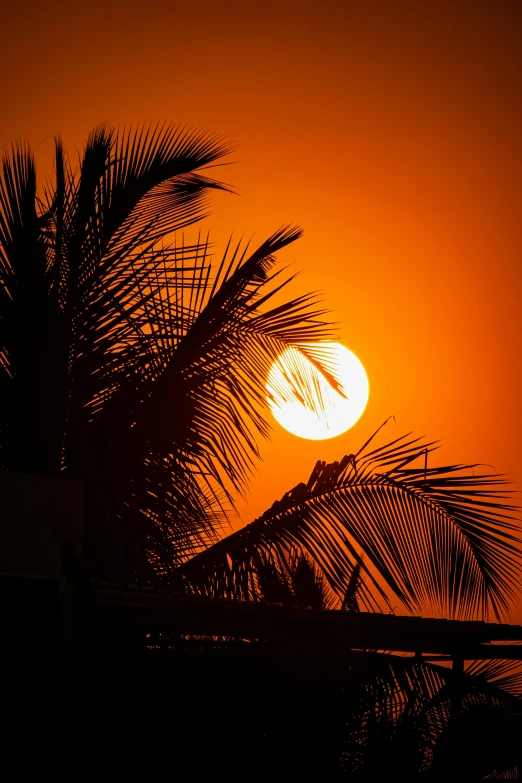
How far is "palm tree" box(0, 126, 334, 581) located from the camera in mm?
5645

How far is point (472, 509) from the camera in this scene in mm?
5957

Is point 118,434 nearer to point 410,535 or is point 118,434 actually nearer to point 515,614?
point 410,535

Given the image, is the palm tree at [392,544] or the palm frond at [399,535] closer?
the palm tree at [392,544]

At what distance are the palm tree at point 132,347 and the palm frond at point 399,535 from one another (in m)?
0.34

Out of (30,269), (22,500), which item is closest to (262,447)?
(30,269)

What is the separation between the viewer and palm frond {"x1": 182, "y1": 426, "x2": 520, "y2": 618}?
19.1 feet

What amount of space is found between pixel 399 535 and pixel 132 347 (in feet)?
6.70

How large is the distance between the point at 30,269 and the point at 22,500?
7.27 ft

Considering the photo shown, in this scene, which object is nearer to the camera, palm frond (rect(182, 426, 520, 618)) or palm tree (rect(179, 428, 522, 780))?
palm tree (rect(179, 428, 522, 780))

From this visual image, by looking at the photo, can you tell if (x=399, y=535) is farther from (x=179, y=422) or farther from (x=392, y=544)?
(x=179, y=422)

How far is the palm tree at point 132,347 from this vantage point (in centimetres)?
564

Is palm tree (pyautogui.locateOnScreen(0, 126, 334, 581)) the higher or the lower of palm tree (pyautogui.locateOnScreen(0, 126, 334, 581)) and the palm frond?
the higher

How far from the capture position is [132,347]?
586 centimetres

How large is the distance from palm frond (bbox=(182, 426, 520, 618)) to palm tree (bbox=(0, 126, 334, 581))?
13.2 inches
